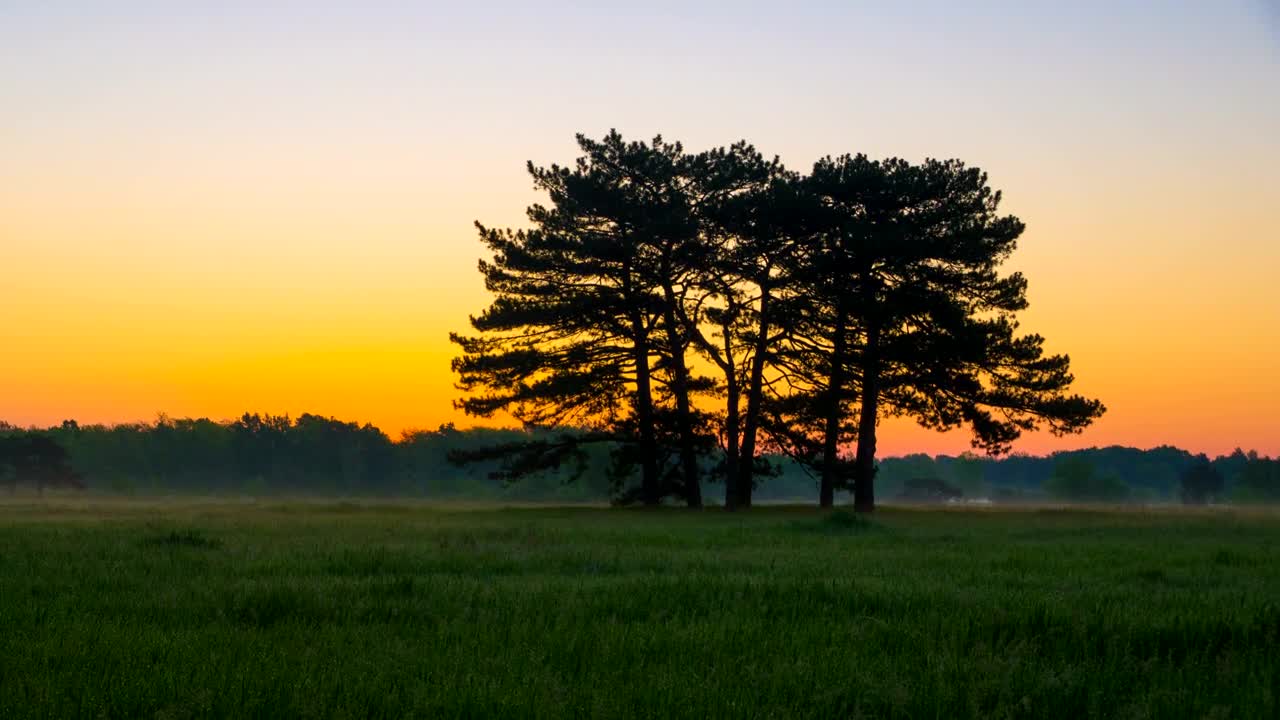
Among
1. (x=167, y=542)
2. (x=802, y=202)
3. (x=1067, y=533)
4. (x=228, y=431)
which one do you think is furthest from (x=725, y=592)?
(x=228, y=431)

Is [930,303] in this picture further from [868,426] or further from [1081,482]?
[1081,482]

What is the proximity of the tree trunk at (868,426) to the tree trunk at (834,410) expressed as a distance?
33.8 inches

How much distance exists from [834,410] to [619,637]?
3122cm

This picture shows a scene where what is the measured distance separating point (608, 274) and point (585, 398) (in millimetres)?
4906

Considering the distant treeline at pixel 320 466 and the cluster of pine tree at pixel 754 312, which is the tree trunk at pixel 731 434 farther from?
the distant treeline at pixel 320 466

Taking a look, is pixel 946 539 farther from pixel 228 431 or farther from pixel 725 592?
pixel 228 431

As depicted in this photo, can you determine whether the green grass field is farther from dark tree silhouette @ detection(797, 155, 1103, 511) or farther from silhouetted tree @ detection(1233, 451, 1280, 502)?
silhouetted tree @ detection(1233, 451, 1280, 502)

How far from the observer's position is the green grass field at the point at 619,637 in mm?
5637

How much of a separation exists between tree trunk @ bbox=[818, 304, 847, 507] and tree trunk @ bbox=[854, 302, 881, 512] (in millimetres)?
859

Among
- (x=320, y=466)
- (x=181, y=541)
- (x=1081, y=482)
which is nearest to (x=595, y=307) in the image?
(x=181, y=541)

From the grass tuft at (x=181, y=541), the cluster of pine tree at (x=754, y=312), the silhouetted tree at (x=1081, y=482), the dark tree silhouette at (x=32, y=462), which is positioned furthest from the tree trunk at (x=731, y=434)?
the silhouetted tree at (x=1081, y=482)

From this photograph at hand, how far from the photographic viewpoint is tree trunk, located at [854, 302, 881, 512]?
124 feet

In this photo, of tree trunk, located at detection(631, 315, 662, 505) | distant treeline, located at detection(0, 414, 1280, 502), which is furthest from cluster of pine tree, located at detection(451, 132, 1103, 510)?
distant treeline, located at detection(0, 414, 1280, 502)

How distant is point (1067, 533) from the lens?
80.2 ft
